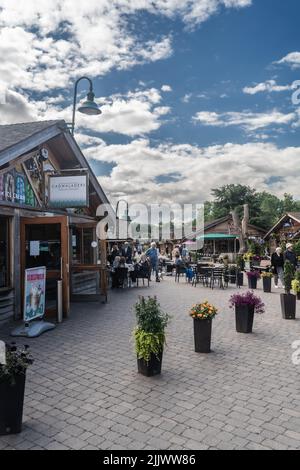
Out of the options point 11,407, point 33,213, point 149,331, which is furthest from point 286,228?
point 11,407

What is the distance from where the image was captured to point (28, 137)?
8594 mm

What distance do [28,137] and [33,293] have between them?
3.64 meters

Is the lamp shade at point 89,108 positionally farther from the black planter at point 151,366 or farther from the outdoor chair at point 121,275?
the black planter at point 151,366

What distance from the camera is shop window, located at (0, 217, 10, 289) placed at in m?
8.92

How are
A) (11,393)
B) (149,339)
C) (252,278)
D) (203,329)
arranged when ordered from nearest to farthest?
(11,393) → (149,339) → (203,329) → (252,278)

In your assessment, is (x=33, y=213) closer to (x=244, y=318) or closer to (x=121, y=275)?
(x=244, y=318)

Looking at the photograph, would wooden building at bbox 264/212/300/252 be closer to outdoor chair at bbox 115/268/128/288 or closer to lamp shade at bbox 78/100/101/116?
outdoor chair at bbox 115/268/128/288

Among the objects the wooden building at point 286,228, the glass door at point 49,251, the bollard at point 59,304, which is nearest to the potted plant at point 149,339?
the bollard at point 59,304

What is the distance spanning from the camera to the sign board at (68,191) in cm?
970

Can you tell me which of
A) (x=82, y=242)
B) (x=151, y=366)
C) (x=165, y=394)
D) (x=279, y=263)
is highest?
(x=82, y=242)

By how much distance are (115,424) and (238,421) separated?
4.31 feet

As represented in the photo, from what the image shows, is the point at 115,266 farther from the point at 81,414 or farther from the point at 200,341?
the point at 81,414

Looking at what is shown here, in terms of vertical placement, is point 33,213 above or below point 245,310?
above
